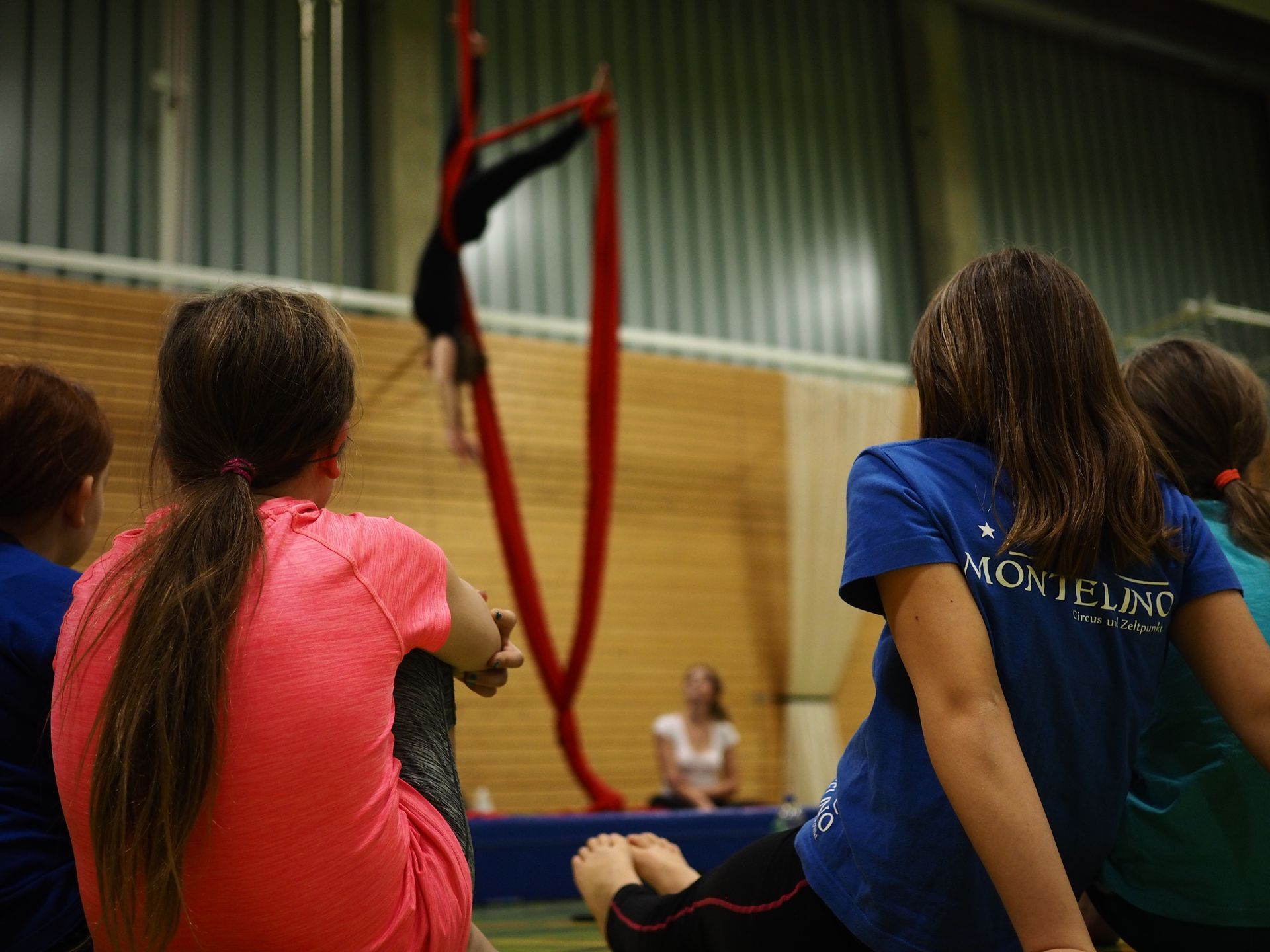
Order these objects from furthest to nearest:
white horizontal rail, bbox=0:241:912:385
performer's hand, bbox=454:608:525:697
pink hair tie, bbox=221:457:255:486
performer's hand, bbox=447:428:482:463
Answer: white horizontal rail, bbox=0:241:912:385 < performer's hand, bbox=447:428:482:463 < performer's hand, bbox=454:608:525:697 < pink hair tie, bbox=221:457:255:486

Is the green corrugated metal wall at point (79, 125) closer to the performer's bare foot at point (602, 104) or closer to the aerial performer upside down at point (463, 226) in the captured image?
the aerial performer upside down at point (463, 226)

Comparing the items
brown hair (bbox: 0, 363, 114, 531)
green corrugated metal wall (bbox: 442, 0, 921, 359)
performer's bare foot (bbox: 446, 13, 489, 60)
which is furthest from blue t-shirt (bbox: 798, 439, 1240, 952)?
green corrugated metal wall (bbox: 442, 0, 921, 359)

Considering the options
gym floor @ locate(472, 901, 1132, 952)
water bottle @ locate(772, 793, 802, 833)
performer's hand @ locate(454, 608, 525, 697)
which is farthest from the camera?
water bottle @ locate(772, 793, 802, 833)

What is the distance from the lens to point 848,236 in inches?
250

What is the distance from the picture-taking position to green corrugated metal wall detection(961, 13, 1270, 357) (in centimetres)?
673

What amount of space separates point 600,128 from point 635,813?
1914 millimetres

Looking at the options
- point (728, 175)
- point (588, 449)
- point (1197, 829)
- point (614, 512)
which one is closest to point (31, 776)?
point (1197, 829)

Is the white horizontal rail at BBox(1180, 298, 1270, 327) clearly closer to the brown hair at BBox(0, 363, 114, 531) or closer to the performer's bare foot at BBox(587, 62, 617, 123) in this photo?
the performer's bare foot at BBox(587, 62, 617, 123)

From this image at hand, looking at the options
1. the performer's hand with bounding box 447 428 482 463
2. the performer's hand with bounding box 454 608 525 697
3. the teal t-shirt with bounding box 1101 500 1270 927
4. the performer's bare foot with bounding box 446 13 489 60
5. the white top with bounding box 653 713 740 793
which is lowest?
the white top with bounding box 653 713 740 793

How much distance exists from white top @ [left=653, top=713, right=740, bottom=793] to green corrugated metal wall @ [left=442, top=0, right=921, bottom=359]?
2.08 metres

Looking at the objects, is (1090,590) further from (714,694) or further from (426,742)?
(714,694)

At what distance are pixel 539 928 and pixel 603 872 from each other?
0.80m

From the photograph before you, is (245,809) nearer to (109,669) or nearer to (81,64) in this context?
(109,669)

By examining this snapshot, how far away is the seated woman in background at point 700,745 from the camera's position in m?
4.46
